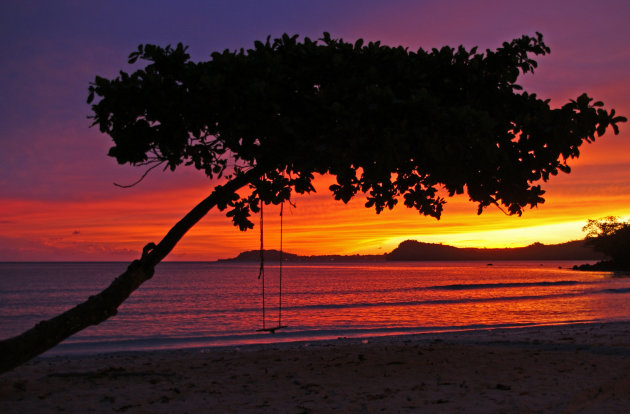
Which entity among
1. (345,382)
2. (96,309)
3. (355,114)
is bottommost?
(345,382)

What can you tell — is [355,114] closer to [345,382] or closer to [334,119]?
[334,119]

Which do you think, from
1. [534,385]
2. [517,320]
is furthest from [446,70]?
[517,320]

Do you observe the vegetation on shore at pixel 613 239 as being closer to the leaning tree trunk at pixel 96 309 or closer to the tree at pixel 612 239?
the tree at pixel 612 239

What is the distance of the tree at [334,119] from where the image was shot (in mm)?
7270

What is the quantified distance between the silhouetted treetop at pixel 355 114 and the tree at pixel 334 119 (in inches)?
0.9

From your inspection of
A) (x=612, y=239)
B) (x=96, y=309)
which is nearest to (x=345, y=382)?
(x=96, y=309)

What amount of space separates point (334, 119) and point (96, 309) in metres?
4.69

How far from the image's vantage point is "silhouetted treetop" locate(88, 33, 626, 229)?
7.28 metres

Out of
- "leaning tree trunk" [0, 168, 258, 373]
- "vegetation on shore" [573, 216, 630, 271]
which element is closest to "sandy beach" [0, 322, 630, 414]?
"leaning tree trunk" [0, 168, 258, 373]

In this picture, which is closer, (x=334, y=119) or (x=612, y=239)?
(x=334, y=119)

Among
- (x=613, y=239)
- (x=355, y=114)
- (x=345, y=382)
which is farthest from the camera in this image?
(x=613, y=239)

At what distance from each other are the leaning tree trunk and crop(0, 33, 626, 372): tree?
0.02 metres

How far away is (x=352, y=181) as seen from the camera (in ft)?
33.3

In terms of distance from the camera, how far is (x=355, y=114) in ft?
24.0
